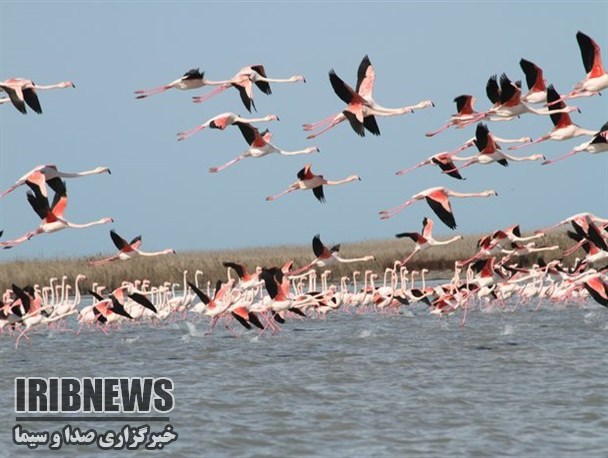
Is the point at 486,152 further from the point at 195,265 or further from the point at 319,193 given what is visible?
the point at 195,265

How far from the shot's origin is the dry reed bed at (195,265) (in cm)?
3388

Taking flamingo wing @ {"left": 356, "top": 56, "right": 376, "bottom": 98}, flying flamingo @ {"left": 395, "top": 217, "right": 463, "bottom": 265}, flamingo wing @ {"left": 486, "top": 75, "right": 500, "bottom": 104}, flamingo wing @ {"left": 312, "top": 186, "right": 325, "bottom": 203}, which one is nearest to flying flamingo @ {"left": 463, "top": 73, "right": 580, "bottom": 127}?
flamingo wing @ {"left": 486, "top": 75, "right": 500, "bottom": 104}

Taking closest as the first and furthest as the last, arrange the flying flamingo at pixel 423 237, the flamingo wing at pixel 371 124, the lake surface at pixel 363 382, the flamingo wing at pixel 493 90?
the lake surface at pixel 363 382 < the flamingo wing at pixel 371 124 < the flamingo wing at pixel 493 90 < the flying flamingo at pixel 423 237

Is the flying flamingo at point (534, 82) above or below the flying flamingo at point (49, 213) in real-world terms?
above

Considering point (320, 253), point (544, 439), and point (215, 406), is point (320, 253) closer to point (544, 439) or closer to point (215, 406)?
point (215, 406)

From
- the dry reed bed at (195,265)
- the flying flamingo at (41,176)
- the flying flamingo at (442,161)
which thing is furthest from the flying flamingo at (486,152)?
the dry reed bed at (195,265)

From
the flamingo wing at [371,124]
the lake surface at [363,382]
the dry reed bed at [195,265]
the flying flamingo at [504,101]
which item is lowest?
the lake surface at [363,382]

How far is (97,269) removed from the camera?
3403 cm

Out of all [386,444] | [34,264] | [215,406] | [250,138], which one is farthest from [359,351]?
[34,264]

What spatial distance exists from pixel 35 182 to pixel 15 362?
4637 mm

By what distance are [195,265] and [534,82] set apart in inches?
821

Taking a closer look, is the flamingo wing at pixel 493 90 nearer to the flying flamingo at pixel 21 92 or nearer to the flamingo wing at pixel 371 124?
the flamingo wing at pixel 371 124

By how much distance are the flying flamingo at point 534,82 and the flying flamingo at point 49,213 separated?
6.29m

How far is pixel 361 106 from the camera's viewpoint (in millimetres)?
15398
